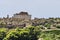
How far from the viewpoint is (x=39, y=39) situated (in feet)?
204

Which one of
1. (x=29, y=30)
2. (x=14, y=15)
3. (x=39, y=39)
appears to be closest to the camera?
(x=39, y=39)

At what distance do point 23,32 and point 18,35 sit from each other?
122cm

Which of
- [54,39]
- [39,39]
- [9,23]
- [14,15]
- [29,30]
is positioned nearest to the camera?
[54,39]

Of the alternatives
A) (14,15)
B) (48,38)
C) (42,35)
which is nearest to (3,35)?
(42,35)

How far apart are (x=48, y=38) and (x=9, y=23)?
1488 inches

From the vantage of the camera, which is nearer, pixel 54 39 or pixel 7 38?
pixel 54 39

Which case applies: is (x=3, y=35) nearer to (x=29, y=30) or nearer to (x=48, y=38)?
(x=29, y=30)

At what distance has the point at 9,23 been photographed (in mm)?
94375

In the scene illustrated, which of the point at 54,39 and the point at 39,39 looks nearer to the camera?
the point at 54,39

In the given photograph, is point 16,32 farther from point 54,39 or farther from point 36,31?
point 54,39

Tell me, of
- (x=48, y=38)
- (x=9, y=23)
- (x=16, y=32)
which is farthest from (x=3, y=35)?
(x=9, y=23)

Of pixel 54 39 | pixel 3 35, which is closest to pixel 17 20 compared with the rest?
pixel 3 35

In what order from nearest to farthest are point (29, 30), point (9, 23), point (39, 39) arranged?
point (39, 39)
point (29, 30)
point (9, 23)

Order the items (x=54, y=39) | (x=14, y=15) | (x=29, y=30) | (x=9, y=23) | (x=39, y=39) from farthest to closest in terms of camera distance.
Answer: (x=14, y=15)
(x=9, y=23)
(x=29, y=30)
(x=39, y=39)
(x=54, y=39)
